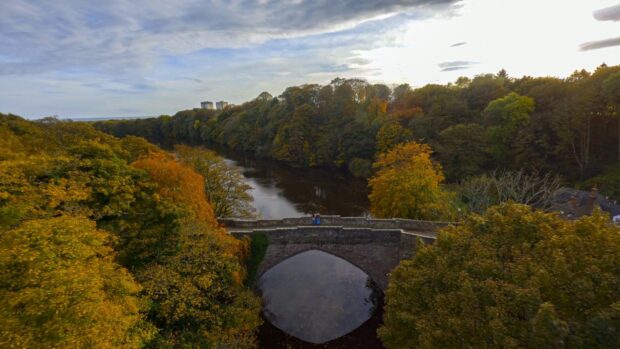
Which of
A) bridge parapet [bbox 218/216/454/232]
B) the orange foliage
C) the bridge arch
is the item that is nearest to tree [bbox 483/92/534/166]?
bridge parapet [bbox 218/216/454/232]

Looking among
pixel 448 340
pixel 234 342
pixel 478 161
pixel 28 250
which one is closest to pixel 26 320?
pixel 28 250

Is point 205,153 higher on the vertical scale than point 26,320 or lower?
higher

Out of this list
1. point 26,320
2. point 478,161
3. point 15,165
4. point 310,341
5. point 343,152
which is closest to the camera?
point 26,320

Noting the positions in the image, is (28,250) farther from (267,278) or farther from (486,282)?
(267,278)

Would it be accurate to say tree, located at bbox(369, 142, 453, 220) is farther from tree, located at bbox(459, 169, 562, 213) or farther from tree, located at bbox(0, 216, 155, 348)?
tree, located at bbox(0, 216, 155, 348)

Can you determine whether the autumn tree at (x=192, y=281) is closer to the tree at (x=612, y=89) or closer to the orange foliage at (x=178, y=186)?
the orange foliage at (x=178, y=186)

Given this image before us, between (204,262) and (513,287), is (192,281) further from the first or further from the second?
(513,287)

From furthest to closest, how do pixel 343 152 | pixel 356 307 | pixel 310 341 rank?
pixel 343 152
pixel 356 307
pixel 310 341
